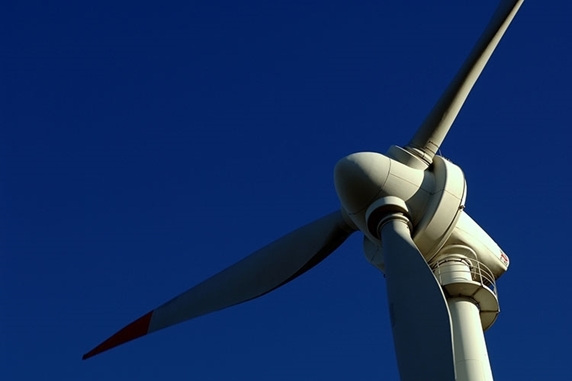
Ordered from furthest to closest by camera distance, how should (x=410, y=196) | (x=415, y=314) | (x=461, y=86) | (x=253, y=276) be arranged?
(x=253, y=276) → (x=461, y=86) → (x=410, y=196) → (x=415, y=314)

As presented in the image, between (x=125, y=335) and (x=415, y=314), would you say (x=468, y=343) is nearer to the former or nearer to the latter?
(x=415, y=314)

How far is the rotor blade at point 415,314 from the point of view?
16.4 m

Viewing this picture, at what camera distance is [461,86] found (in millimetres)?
21109

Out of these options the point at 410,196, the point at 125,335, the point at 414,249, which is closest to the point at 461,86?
the point at 410,196

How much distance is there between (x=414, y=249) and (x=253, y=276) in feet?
15.9

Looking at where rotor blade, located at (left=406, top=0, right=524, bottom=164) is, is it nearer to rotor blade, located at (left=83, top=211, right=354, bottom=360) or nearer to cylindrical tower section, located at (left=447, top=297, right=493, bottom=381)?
rotor blade, located at (left=83, top=211, right=354, bottom=360)

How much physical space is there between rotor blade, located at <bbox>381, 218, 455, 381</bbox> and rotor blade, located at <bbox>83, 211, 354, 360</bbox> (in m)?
2.44

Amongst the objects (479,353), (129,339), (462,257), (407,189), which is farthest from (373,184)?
(129,339)

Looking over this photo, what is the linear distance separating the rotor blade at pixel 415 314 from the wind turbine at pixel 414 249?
0.07ft

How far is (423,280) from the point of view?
17.9 meters

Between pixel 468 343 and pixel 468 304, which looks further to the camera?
pixel 468 304

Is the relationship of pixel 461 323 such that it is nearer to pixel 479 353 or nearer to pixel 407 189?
pixel 479 353

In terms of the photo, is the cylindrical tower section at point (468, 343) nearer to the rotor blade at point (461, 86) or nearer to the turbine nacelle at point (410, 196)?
the turbine nacelle at point (410, 196)

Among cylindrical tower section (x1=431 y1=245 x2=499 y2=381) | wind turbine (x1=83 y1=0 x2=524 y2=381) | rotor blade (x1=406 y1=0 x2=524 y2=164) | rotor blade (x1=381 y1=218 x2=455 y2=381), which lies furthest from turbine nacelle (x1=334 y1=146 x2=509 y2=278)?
rotor blade (x1=406 y1=0 x2=524 y2=164)
